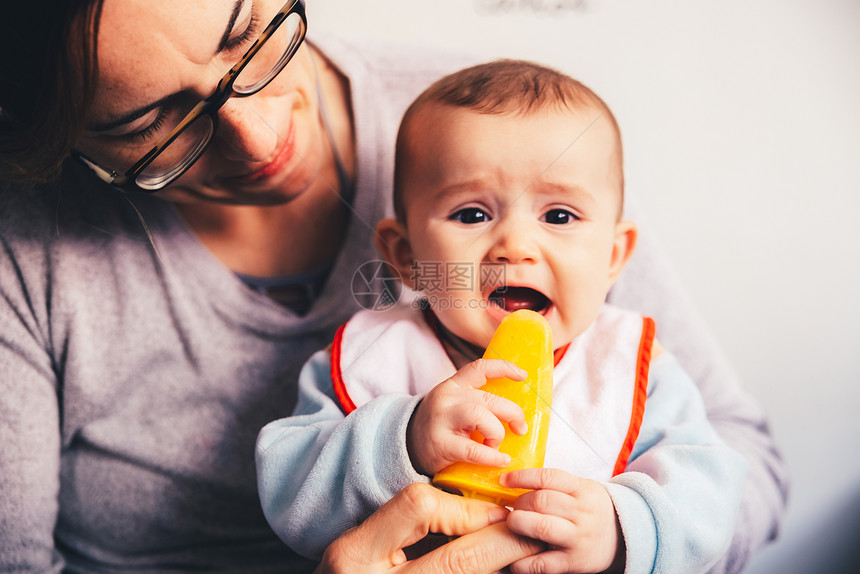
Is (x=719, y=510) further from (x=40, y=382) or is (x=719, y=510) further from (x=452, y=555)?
(x=40, y=382)

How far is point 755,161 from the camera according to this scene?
3.01ft

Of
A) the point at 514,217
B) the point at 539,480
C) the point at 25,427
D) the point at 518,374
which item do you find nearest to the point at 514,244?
the point at 514,217

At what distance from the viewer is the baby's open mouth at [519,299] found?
74cm

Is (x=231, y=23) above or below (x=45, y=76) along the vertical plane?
above

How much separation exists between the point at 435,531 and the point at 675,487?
0.29 metres

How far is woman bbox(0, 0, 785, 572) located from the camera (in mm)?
869

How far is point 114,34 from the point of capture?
2.09 ft

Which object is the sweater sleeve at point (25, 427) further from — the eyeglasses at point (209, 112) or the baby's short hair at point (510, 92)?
the baby's short hair at point (510, 92)

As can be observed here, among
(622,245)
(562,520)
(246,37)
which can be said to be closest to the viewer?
(562,520)

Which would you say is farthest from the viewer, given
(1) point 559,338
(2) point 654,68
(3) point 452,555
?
(2) point 654,68

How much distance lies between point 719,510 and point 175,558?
2.63ft

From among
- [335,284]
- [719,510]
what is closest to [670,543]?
[719,510]

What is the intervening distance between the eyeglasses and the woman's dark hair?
0.07 m

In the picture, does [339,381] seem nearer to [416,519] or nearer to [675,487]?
[416,519]
